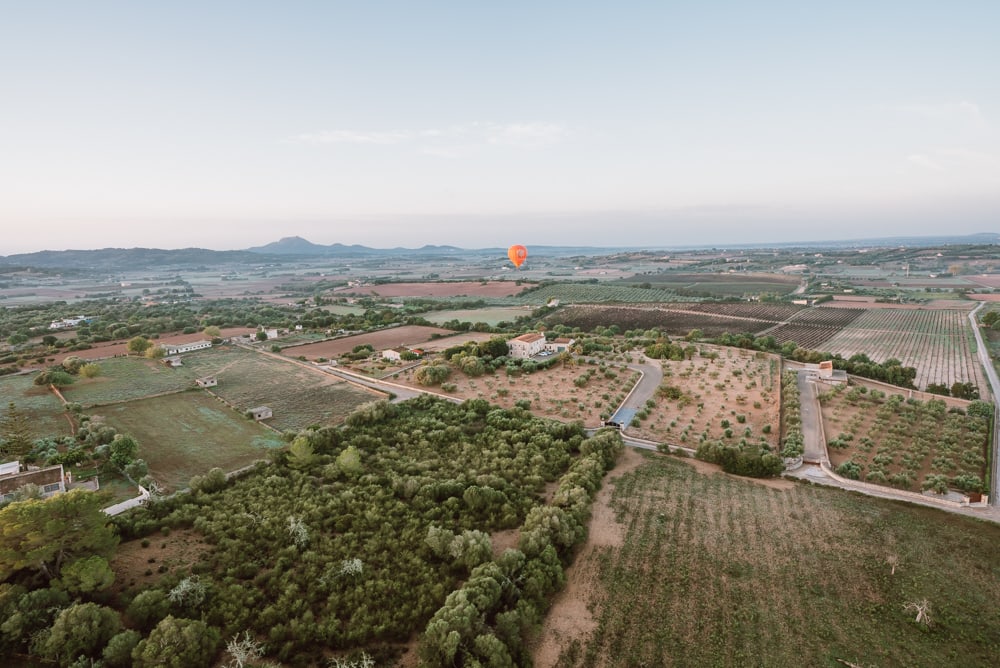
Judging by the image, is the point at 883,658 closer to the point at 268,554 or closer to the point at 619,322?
the point at 268,554

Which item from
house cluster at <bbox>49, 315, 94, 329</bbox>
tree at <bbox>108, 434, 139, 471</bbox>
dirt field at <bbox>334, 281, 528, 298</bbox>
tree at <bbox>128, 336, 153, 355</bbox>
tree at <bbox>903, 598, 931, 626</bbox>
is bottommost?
tree at <bbox>903, 598, 931, 626</bbox>

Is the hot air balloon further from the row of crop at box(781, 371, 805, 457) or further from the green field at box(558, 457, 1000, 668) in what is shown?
the green field at box(558, 457, 1000, 668)

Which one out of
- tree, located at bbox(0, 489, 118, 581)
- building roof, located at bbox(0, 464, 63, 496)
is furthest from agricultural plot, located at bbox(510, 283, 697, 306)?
tree, located at bbox(0, 489, 118, 581)

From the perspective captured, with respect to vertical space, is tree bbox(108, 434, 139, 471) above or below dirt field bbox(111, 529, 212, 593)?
above

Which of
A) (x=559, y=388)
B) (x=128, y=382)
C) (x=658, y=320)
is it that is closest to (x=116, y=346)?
(x=128, y=382)

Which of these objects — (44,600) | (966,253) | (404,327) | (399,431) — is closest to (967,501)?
(399,431)

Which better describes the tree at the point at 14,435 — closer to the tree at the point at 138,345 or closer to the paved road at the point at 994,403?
the tree at the point at 138,345
